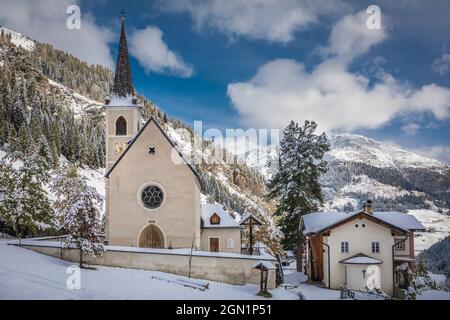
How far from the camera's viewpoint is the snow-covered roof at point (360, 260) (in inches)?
1238

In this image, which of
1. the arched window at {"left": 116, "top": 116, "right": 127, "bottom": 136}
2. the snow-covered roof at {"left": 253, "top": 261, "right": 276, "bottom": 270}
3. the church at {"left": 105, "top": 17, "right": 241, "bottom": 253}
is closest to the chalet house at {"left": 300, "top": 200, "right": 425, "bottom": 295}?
the snow-covered roof at {"left": 253, "top": 261, "right": 276, "bottom": 270}

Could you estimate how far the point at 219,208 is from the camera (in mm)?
39750

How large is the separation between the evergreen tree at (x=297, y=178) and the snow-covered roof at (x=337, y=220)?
2.89 metres

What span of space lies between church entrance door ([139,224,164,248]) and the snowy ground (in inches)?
260

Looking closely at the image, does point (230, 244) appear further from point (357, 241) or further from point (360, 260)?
point (360, 260)

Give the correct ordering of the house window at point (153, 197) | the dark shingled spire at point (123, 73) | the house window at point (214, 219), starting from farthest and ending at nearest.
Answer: the dark shingled spire at point (123, 73), the house window at point (214, 219), the house window at point (153, 197)

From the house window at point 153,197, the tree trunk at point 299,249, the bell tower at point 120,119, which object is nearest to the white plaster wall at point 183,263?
the house window at point 153,197

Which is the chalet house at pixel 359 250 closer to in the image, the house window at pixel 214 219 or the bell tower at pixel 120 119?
the house window at pixel 214 219

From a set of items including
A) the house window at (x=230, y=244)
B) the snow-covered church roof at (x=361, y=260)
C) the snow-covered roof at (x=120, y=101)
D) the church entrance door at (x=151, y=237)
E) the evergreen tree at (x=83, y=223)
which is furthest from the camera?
the snow-covered roof at (x=120, y=101)

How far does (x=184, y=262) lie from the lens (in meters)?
27.7

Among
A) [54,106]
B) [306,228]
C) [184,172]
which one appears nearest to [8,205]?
[184,172]

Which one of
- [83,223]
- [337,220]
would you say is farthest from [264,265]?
[83,223]

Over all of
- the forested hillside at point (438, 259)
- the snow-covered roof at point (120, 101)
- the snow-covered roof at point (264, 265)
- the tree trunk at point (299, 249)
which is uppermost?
the snow-covered roof at point (120, 101)
